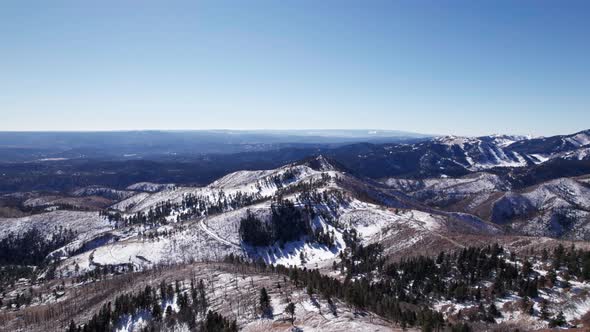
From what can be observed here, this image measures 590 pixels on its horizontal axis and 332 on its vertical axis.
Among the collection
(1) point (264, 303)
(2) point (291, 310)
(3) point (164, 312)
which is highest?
(2) point (291, 310)

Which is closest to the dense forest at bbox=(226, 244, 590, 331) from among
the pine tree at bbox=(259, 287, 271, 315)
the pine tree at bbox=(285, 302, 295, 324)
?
the pine tree at bbox=(285, 302, 295, 324)

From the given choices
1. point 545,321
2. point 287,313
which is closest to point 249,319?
point 287,313

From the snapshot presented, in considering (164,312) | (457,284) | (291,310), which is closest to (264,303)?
(291,310)

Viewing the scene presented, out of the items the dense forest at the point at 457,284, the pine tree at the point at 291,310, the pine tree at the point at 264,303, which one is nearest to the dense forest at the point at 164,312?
the pine tree at the point at 264,303

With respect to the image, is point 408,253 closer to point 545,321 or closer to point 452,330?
point 545,321

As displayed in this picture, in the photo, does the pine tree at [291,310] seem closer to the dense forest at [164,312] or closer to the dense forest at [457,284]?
the dense forest at [457,284]

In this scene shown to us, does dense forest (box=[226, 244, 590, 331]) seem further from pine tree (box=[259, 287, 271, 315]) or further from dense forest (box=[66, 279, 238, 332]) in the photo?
dense forest (box=[66, 279, 238, 332])

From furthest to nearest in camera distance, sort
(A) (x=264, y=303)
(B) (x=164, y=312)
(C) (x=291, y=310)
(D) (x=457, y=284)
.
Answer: (B) (x=164, y=312)
(D) (x=457, y=284)
(A) (x=264, y=303)
(C) (x=291, y=310)

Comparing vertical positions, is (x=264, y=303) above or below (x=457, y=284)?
above

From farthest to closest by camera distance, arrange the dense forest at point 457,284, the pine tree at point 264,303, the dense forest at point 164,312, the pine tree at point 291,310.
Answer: the dense forest at point 164,312 < the pine tree at point 264,303 < the dense forest at point 457,284 < the pine tree at point 291,310

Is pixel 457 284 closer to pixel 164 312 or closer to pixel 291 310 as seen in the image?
pixel 291 310

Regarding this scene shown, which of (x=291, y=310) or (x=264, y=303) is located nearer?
(x=291, y=310)
